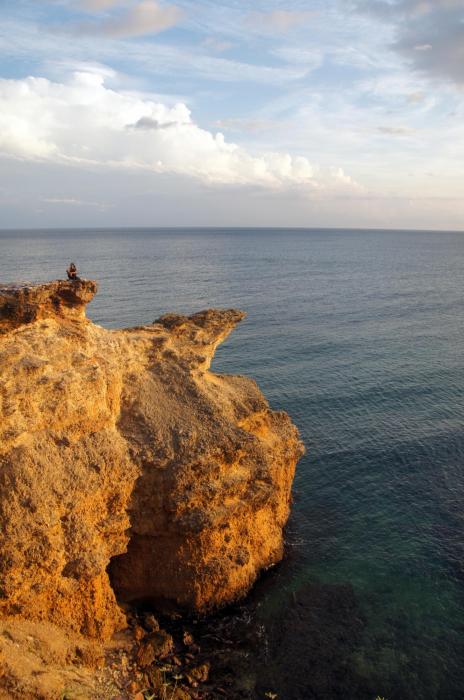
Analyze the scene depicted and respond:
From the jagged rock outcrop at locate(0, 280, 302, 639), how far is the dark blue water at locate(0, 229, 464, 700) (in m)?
6.30

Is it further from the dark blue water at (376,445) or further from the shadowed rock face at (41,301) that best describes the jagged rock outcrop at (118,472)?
the dark blue water at (376,445)

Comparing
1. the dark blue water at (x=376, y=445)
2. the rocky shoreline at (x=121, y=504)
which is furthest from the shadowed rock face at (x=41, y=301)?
the dark blue water at (x=376, y=445)

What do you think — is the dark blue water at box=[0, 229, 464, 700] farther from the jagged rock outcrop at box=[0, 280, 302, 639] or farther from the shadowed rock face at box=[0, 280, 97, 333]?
the shadowed rock face at box=[0, 280, 97, 333]

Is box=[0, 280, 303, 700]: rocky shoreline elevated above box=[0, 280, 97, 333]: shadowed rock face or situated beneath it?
situated beneath

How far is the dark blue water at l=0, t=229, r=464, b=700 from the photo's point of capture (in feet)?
95.1

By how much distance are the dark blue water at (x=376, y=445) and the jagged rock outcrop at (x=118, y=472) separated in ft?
20.7

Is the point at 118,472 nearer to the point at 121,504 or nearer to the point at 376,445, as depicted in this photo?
the point at 121,504

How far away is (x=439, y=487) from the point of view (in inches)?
1630

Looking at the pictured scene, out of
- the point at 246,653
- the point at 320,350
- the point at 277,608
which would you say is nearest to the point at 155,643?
the point at 246,653

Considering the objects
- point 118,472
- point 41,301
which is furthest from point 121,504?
point 41,301

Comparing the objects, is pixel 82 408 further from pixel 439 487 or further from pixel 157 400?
pixel 439 487

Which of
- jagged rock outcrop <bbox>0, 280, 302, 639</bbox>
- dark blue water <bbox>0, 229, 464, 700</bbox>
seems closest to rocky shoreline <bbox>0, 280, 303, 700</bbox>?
jagged rock outcrop <bbox>0, 280, 302, 639</bbox>

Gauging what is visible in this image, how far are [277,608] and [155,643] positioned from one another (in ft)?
24.8

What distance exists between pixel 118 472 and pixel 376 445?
28.0 m
